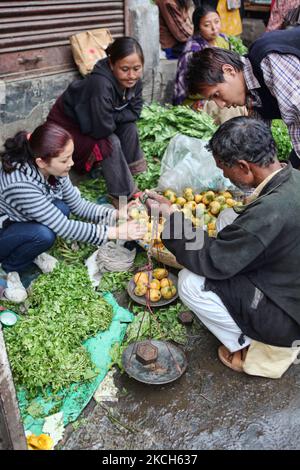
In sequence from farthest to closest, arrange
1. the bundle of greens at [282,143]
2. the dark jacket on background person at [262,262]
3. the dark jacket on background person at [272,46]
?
the bundle of greens at [282,143] < the dark jacket on background person at [272,46] < the dark jacket on background person at [262,262]

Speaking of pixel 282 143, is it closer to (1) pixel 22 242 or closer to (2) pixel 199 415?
(1) pixel 22 242

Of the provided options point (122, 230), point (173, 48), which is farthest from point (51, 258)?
point (173, 48)

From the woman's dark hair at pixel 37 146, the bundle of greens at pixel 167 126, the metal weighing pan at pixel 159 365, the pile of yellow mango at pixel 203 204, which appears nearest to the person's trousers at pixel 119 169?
the pile of yellow mango at pixel 203 204

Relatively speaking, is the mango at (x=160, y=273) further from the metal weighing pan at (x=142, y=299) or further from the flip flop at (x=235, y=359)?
the flip flop at (x=235, y=359)

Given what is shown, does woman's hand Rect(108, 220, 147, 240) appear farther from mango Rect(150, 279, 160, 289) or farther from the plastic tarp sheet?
the plastic tarp sheet

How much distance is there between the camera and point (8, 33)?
4625 millimetres

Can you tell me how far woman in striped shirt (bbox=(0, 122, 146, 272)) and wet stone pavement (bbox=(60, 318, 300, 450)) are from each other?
1177 millimetres

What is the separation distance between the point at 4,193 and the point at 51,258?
2.39 ft

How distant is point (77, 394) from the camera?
280 cm

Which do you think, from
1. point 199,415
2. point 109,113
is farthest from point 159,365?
point 109,113

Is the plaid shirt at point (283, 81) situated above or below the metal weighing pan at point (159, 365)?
above

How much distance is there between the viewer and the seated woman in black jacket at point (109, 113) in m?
4.24

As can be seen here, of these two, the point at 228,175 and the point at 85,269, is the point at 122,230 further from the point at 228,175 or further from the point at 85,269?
the point at 228,175

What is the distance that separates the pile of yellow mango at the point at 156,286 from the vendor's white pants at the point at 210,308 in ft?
1.86
